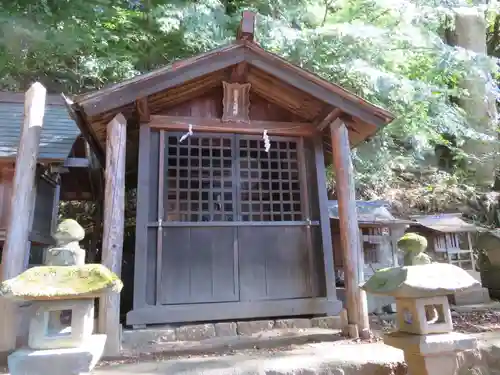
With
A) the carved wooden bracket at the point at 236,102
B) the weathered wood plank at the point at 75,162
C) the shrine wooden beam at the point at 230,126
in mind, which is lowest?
the weathered wood plank at the point at 75,162

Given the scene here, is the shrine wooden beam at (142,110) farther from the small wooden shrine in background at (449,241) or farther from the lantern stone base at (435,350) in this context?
the small wooden shrine in background at (449,241)

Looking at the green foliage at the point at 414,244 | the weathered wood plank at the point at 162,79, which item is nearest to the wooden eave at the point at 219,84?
the weathered wood plank at the point at 162,79

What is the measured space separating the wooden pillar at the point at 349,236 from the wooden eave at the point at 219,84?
0.44 meters

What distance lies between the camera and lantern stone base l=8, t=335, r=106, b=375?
2861mm

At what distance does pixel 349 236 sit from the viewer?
18.3 ft

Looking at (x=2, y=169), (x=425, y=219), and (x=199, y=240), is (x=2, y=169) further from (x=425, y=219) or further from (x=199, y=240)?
(x=425, y=219)

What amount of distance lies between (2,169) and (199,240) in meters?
4.30

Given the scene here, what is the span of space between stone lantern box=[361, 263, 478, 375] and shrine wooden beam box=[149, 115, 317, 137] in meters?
3.43

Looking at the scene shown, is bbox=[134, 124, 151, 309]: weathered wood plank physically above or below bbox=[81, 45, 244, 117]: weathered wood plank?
below

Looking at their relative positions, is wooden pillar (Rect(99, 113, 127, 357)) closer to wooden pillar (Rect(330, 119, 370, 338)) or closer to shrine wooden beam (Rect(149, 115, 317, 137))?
shrine wooden beam (Rect(149, 115, 317, 137))

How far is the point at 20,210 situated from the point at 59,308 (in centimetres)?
279

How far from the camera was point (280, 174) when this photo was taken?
253 inches

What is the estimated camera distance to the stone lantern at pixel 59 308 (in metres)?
2.89

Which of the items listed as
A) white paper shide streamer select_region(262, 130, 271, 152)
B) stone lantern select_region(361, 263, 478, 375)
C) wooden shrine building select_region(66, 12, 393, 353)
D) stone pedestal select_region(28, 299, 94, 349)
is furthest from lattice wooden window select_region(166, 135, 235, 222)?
stone lantern select_region(361, 263, 478, 375)
